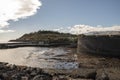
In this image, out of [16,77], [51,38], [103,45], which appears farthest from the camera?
[51,38]

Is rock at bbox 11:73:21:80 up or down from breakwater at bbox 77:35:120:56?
down

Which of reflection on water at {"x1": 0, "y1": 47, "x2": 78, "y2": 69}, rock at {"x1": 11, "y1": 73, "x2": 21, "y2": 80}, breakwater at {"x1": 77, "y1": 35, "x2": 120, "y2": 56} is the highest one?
breakwater at {"x1": 77, "y1": 35, "x2": 120, "y2": 56}

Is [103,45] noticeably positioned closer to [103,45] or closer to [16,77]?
[103,45]

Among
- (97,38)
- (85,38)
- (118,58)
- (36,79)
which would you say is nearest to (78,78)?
(36,79)

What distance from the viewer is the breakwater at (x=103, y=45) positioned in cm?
1259

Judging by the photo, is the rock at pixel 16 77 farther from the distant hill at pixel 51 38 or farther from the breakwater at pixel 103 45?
the distant hill at pixel 51 38

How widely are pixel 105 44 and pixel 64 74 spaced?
19.8ft

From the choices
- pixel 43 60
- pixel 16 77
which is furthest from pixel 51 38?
pixel 16 77

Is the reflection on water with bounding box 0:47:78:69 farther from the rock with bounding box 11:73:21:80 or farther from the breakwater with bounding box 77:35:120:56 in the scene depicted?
the rock with bounding box 11:73:21:80

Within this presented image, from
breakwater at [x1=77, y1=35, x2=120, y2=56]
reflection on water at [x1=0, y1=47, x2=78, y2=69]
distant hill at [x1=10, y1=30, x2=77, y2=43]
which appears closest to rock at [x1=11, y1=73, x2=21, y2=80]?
reflection on water at [x1=0, y1=47, x2=78, y2=69]

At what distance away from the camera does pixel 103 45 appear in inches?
516

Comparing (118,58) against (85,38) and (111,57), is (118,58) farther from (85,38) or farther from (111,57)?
(85,38)

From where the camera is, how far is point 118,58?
40.4ft

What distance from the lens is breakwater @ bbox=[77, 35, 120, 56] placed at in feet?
41.3
